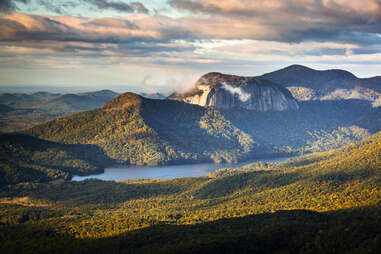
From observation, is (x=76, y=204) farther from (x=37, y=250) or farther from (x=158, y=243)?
(x=158, y=243)

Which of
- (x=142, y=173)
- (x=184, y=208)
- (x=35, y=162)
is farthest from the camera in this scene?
(x=142, y=173)

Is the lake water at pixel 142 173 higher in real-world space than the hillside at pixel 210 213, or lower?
lower

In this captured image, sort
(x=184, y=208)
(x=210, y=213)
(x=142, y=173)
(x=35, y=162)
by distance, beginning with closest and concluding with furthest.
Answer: (x=210, y=213), (x=184, y=208), (x=35, y=162), (x=142, y=173)

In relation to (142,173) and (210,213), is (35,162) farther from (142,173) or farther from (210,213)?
(210,213)

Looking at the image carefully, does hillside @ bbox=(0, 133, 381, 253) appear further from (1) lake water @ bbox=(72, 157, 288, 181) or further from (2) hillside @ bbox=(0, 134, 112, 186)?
(1) lake water @ bbox=(72, 157, 288, 181)

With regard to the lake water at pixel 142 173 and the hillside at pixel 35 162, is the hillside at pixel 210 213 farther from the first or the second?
the lake water at pixel 142 173

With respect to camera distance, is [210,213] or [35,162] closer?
[210,213]

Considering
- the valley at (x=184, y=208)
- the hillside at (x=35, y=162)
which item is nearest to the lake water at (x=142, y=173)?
the valley at (x=184, y=208)

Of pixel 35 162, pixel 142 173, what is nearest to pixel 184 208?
pixel 142 173
